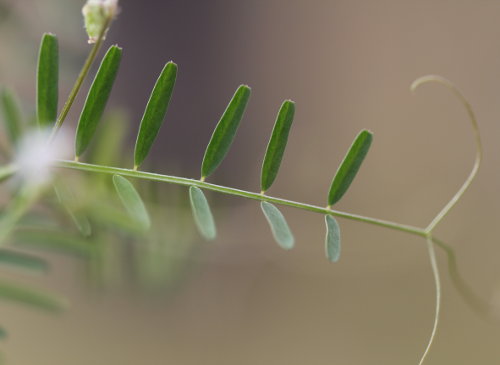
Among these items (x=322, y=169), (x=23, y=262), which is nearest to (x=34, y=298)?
(x=23, y=262)

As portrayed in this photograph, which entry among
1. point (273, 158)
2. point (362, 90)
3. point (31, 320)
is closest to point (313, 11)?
point (362, 90)

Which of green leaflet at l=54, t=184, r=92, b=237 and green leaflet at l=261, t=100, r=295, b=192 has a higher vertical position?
green leaflet at l=261, t=100, r=295, b=192

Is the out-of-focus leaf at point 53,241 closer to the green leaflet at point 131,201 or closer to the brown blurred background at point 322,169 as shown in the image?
the green leaflet at point 131,201

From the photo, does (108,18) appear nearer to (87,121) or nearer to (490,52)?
(87,121)

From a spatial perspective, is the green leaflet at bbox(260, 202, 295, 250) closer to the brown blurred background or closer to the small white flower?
the small white flower

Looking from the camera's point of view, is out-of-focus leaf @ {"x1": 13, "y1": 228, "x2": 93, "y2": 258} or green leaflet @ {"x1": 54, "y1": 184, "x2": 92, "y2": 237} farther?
out-of-focus leaf @ {"x1": 13, "y1": 228, "x2": 93, "y2": 258}

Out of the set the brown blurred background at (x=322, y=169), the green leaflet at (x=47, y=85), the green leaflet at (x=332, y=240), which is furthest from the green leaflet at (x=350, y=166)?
the brown blurred background at (x=322, y=169)

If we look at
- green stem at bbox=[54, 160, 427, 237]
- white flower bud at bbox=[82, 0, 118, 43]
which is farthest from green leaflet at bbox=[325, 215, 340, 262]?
white flower bud at bbox=[82, 0, 118, 43]
